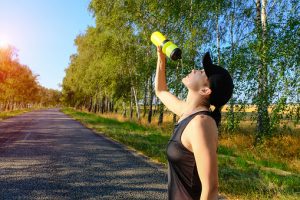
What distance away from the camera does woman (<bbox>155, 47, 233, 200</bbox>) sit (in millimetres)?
1827

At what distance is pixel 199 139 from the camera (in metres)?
1.82

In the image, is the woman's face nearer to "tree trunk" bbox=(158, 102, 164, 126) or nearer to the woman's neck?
the woman's neck

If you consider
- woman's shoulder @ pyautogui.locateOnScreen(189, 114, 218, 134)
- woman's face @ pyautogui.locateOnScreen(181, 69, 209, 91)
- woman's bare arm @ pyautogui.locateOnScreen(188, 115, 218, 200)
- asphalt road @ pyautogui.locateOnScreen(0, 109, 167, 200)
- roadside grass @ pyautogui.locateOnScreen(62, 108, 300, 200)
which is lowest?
asphalt road @ pyautogui.locateOnScreen(0, 109, 167, 200)

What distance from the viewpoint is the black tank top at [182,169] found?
2002mm

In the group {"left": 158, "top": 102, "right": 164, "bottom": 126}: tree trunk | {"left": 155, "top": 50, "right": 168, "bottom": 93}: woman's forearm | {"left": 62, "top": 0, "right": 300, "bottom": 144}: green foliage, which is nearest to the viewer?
{"left": 155, "top": 50, "right": 168, "bottom": 93}: woman's forearm

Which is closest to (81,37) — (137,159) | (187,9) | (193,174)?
(187,9)

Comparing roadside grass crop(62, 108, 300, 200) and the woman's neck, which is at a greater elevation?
the woman's neck

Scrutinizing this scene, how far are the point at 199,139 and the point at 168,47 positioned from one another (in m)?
0.80

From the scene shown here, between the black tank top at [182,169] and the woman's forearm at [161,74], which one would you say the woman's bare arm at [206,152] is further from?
the woman's forearm at [161,74]

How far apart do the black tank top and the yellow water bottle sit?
499 mm

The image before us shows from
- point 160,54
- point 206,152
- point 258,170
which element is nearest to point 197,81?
point 206,152

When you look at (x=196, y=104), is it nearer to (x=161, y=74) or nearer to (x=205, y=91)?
(x=205, y=91)

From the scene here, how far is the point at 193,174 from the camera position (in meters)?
2.05

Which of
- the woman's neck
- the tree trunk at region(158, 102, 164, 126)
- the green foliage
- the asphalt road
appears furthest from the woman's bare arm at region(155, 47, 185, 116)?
Answer: the tree trunk at region(158, 102, 164, 126)
